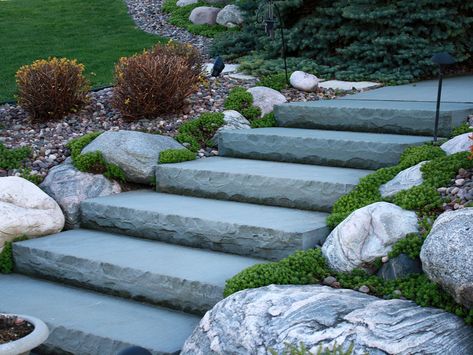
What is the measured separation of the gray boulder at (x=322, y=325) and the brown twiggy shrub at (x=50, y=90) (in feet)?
12.7

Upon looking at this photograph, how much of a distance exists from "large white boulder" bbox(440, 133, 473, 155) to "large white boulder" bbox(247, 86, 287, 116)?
7.80 ft

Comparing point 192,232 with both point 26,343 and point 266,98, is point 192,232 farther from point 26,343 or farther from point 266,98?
point 266,98


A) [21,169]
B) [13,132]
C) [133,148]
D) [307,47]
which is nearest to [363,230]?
[133,148]

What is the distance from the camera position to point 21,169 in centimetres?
642

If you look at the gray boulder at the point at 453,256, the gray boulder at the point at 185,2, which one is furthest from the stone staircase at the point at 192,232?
the gray boulder at the point at 185,2

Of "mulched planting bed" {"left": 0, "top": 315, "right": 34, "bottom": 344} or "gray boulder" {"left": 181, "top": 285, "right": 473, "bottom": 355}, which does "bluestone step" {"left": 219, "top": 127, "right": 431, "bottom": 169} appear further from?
"mulched planting bed" {"left": 0, "top": 315, "right": 34, "bottom": 344}

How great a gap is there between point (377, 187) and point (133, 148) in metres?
2.18

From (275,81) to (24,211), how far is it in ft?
11.4

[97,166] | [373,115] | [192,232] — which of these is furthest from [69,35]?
[192,232]

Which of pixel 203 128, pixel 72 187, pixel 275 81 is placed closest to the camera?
pixel 72 187

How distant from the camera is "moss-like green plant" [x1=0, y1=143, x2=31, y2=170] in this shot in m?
6.46

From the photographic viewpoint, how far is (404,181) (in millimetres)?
5074

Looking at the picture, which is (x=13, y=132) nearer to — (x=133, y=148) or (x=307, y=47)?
(x=133, y=148)

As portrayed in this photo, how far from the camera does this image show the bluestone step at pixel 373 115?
6.40 m
